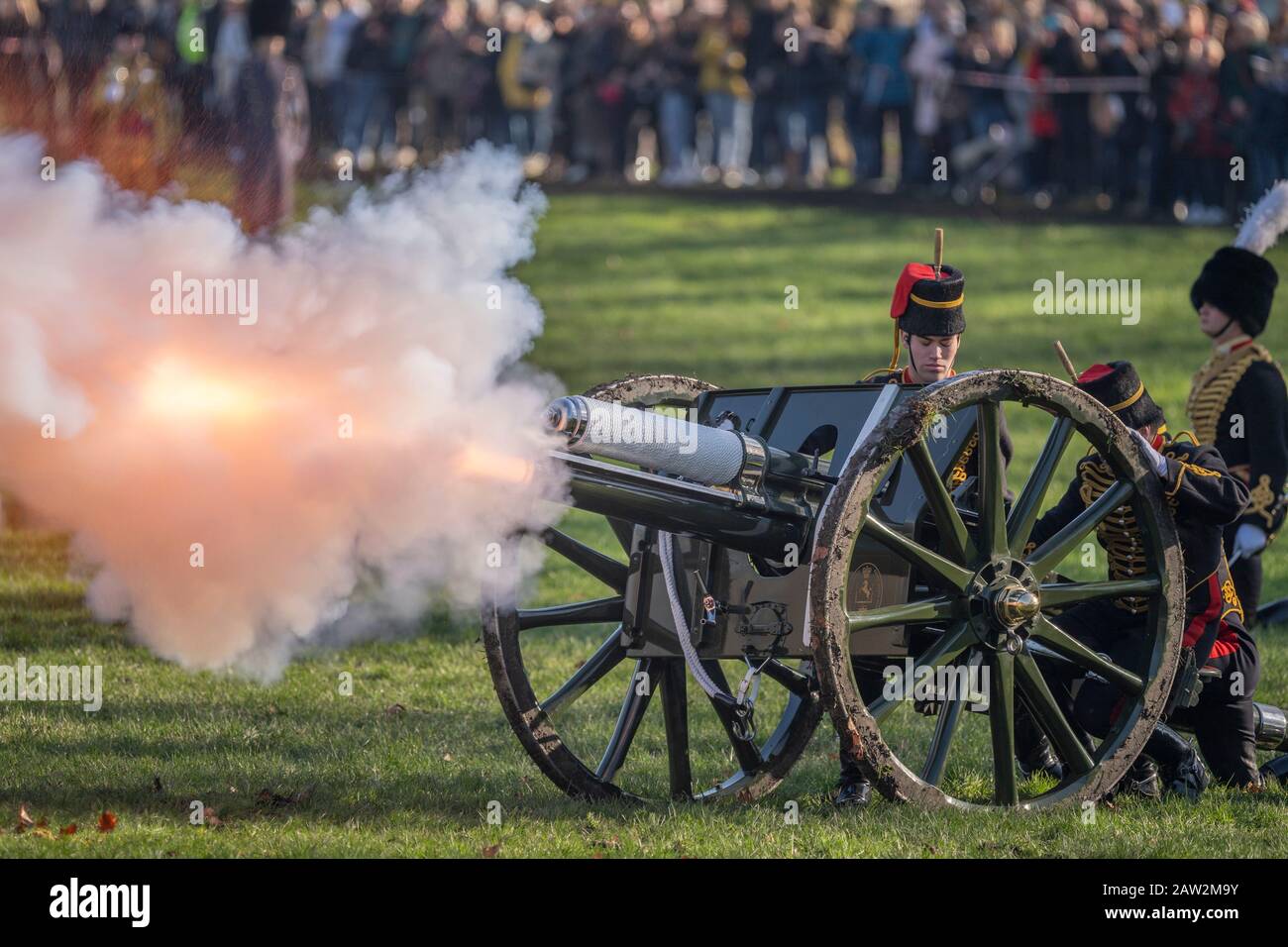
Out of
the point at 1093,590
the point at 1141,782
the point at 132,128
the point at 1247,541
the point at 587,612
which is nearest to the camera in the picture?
the point at 1093,590

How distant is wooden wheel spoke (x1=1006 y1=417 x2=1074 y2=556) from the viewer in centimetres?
638

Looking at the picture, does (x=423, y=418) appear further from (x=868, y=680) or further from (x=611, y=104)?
(x=611, y=104)

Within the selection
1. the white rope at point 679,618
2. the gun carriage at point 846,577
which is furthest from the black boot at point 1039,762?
the white rope at point 679,618

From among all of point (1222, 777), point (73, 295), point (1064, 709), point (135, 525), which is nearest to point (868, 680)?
point (1064, 709)

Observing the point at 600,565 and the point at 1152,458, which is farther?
the point at 600,565

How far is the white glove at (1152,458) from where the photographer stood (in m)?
6.42

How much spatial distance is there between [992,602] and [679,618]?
3.44ft

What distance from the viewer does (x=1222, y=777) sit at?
7102 millimetres

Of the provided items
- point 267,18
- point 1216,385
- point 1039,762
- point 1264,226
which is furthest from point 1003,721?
point 267,18

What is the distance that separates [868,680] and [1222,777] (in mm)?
1389

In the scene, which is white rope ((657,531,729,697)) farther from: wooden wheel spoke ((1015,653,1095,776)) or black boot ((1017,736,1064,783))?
black boot ((1017,736,1064,783))

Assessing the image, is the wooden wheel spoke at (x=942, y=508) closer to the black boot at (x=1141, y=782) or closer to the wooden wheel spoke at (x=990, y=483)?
the wooden wheel spoke at (x=990, y=483)

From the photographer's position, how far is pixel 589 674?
7000 mm

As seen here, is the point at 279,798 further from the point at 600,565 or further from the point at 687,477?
the point at 687,477
